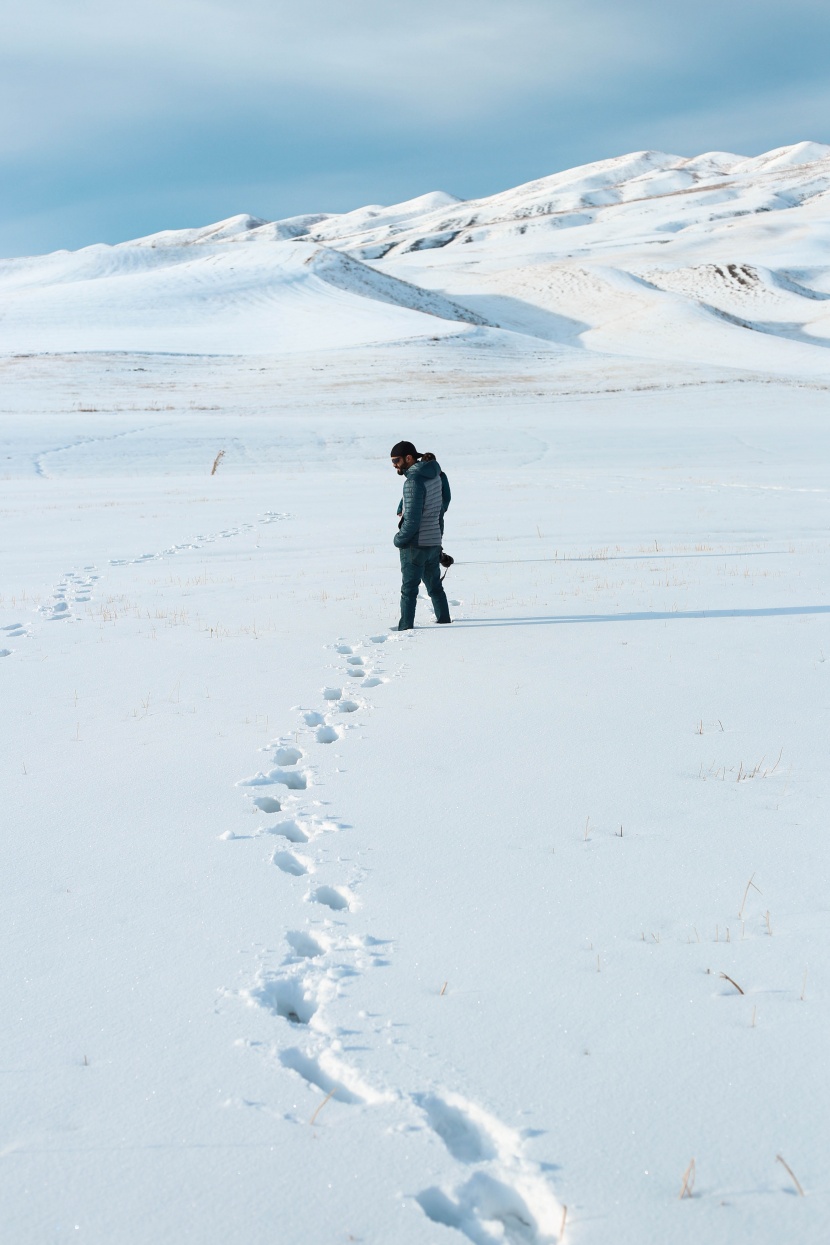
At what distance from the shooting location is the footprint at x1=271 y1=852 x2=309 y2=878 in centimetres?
469

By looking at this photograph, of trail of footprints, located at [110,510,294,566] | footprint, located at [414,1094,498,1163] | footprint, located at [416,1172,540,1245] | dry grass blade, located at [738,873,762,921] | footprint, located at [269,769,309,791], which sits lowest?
footprint, located at [416,1172,540,1245]

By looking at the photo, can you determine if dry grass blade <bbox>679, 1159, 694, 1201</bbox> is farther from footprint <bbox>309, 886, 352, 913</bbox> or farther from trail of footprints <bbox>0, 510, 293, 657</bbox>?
trail of footprints <bbox>0, 510, 293, 657</bbox>

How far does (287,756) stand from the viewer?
20.7 feet

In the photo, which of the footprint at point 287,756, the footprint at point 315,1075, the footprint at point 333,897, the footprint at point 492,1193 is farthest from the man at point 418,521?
the footprint at point 492,1193

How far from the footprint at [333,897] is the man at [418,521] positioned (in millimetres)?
5510

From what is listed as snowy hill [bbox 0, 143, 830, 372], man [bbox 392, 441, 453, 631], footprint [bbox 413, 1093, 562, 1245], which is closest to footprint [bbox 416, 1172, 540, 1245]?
footprint [bbox 413, 1093, 562, 1245]

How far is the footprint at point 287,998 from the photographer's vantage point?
140 inches

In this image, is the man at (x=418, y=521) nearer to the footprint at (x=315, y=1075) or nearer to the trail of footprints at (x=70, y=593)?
the trail of footprints at (x=70, y=593)

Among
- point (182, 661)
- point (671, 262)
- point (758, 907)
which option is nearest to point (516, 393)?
point (182, 661)

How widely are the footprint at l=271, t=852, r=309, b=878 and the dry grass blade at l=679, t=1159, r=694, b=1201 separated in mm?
2338

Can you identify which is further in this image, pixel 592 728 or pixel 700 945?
pixel 592 728

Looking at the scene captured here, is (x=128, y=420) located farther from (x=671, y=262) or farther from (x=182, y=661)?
(x=671, y=262)

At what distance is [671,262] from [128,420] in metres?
89.9

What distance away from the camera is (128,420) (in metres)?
38.2
